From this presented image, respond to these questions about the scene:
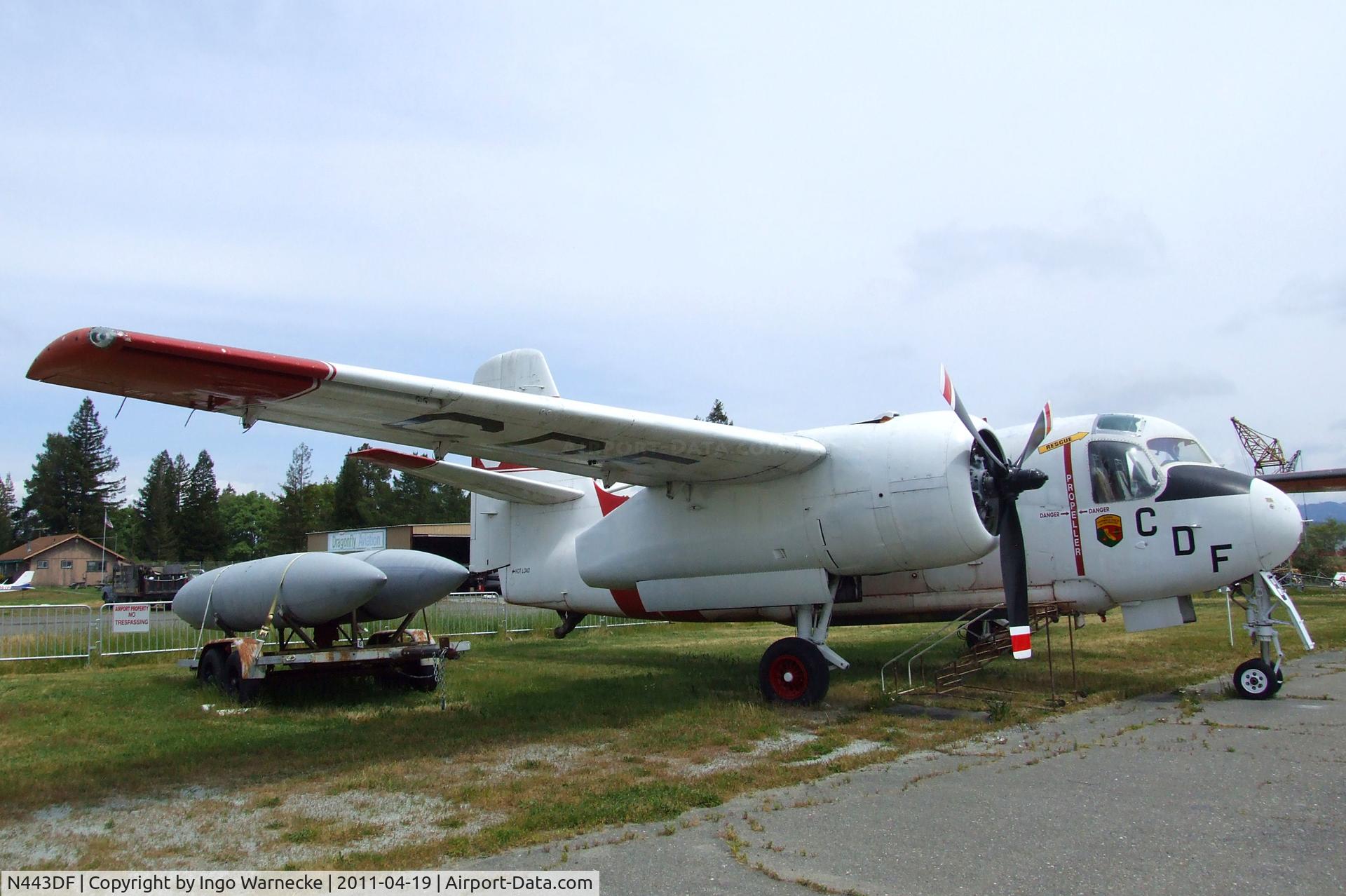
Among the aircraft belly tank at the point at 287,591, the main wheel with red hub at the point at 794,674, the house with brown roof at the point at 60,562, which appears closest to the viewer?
the main wheel with red hub at the point at 794,674

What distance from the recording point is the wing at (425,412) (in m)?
5.81

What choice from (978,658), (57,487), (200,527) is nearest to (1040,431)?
(978,658)

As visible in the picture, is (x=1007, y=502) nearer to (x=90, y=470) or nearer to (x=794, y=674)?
(x=794, y=674)

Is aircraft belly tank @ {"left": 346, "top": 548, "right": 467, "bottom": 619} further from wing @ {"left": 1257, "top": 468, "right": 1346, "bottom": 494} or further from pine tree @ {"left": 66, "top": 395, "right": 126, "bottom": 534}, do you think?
pine tree @ {"left": 66, "top": 395, "right": 126, "bottom": 534}

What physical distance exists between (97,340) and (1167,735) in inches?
355

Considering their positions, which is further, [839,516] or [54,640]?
[54,640]

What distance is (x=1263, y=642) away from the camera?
10234mm

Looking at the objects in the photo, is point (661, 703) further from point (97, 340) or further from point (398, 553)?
point (97, 340)

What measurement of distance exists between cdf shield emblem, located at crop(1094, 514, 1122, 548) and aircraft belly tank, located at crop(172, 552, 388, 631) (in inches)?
346

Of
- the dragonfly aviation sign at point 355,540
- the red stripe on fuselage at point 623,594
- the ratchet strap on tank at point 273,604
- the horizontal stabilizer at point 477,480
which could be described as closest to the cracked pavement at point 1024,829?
the red stripe on fuselage at point 623,594

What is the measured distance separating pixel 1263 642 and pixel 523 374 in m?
9.88

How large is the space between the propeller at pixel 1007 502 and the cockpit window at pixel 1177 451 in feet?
5.34

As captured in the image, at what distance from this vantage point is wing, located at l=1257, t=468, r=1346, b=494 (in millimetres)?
22391

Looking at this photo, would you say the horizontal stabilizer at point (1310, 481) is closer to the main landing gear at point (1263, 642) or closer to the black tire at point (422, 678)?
the main landing gear at point (1263, 642)
